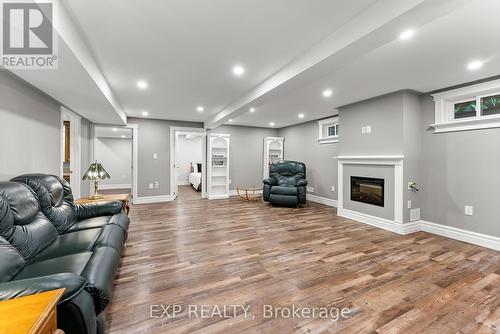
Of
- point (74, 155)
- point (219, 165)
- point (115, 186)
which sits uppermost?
point (74, 155)

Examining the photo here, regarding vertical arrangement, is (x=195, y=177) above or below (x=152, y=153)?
below

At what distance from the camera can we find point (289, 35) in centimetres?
204

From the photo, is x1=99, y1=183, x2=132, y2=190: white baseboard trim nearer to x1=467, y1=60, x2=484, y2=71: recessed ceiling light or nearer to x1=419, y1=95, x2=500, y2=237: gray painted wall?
x1=419, y1=95, x2=500, y2=237: gray painted wall

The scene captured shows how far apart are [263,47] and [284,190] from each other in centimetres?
360

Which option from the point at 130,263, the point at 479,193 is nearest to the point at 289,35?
the point at 130,263

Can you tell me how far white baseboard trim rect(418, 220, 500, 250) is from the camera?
2929 millimetres

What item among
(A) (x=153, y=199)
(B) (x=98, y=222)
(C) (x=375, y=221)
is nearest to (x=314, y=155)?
(C) (x=375, y=221)

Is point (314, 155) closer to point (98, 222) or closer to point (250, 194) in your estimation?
point (250, 194)

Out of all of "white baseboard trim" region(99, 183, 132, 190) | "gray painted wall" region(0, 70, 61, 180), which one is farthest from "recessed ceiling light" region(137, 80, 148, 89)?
"white baseboard trim" region(99, 183, 132, 190)

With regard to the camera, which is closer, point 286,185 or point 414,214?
point 414,214

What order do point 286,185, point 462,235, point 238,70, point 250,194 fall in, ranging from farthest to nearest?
point 250,194
point 286,185
point 462,235
point 238,70

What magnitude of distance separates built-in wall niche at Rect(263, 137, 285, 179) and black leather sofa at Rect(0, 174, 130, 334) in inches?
207

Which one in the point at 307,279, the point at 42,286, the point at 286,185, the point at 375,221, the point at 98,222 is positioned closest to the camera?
the point at 42,286

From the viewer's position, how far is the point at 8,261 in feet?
4.22
